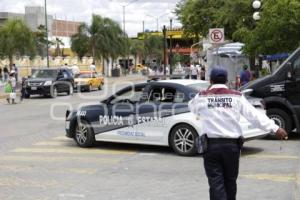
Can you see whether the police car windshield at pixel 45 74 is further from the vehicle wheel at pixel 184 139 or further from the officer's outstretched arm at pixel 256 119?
the officer's outstretched arm at pixel 256 119

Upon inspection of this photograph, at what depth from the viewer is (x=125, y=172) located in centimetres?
1005

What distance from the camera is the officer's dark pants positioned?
592 centimetres

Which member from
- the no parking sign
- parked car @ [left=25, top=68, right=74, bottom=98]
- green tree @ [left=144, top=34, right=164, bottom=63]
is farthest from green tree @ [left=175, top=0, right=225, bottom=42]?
green tree @ [left=144, top=34, right=164, bottom=63]

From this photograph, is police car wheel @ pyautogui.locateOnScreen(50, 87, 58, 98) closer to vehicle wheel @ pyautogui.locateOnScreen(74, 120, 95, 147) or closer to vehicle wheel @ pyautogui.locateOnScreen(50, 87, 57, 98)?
vehicle wheel @ pyautogui.locateOnScreen(50, 87, 57, 98)

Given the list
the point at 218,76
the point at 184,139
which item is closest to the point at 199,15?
the point at 184,139

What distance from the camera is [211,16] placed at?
40.9 m

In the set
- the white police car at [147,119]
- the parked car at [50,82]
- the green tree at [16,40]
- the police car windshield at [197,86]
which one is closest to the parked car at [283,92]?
the police car windshield at [197,86]

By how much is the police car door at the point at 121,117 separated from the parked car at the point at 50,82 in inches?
847

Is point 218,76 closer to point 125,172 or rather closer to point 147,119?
point 125,172

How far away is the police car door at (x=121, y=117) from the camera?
12.4 meters

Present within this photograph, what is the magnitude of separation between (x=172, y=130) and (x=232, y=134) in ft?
19.0

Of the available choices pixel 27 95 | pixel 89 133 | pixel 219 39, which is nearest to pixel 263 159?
pixel 89 133

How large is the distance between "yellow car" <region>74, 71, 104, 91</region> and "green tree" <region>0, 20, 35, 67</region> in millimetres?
17885

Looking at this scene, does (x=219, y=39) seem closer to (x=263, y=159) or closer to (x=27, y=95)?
(x=263, y=159)
